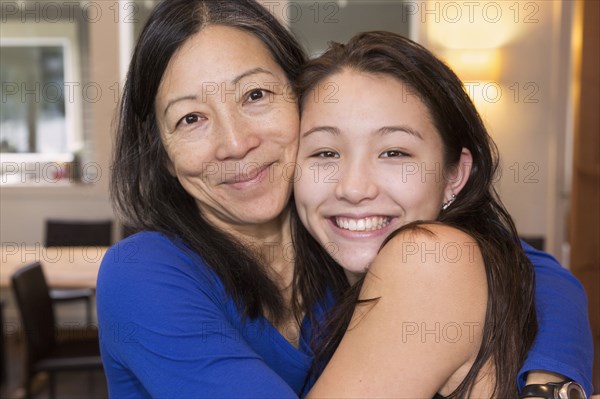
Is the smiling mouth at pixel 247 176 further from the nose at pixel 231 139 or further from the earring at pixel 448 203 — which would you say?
the earring at pixel 448 203

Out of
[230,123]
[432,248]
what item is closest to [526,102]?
[230,123]

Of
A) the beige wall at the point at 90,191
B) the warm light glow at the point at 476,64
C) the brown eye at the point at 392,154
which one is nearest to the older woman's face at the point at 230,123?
the brown eye at the point at 392,154

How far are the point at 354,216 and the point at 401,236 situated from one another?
0.64ft

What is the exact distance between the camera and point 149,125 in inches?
60.1

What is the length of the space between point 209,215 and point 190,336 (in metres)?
0.47

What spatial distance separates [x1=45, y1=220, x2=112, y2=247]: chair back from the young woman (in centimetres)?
345

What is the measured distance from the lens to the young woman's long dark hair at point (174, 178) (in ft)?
4.58

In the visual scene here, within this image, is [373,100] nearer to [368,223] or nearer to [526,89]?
[368,223]

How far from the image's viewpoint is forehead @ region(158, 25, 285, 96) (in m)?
1.37

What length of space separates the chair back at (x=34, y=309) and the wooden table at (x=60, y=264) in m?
0.14

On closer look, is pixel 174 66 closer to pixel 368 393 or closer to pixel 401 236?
pixel 401 236

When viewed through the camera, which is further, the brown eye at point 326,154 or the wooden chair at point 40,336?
the wooden chair at point 40,336

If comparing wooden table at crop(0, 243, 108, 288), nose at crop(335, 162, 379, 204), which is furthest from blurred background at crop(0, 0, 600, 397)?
nose at crop(335, 162, 379, 204)

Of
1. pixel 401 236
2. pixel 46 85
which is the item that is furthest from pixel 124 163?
pixel 46 85
